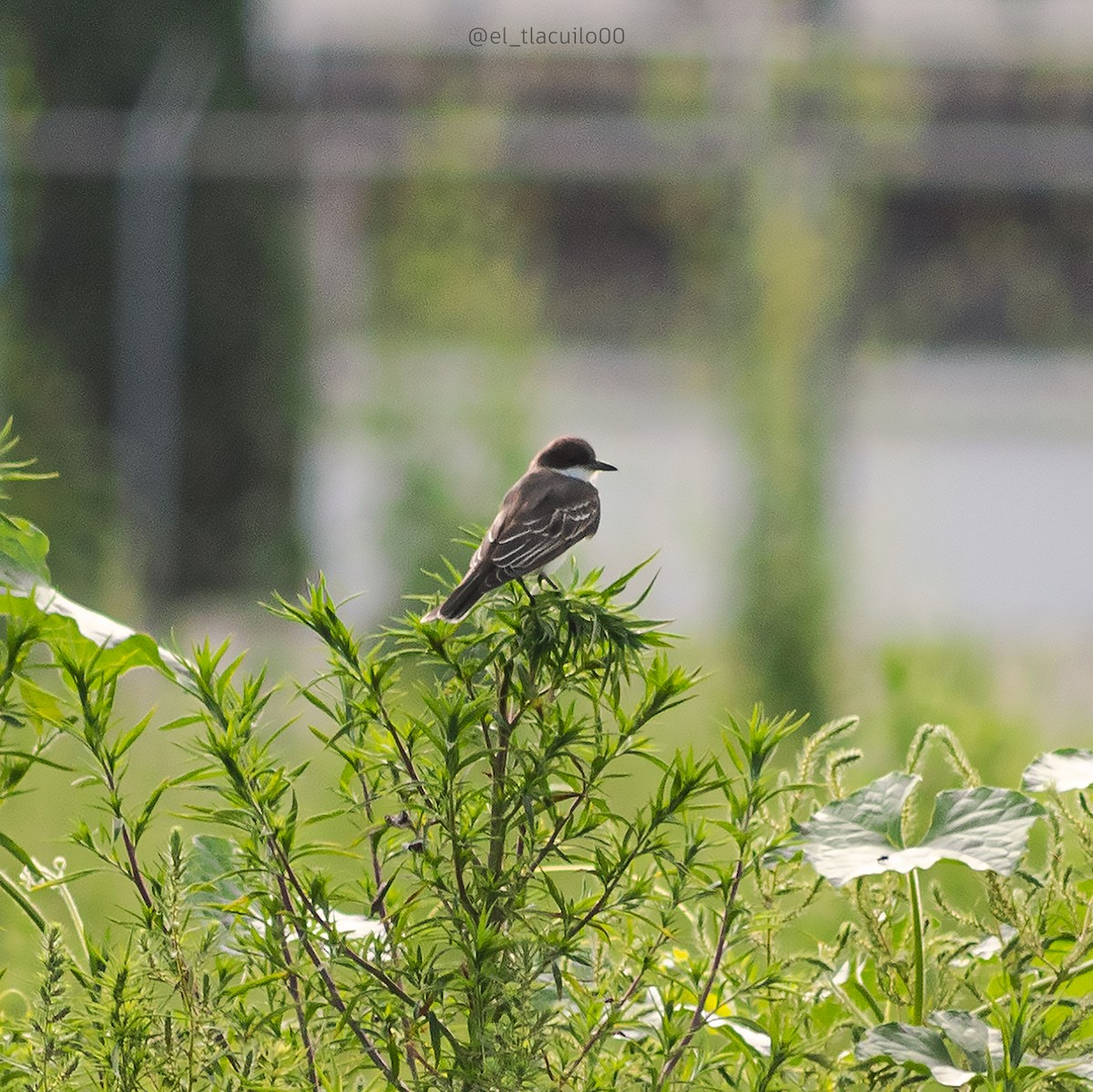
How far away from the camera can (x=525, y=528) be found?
1.49 meters

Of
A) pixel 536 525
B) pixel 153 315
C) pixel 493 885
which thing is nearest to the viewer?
pixel 493 885

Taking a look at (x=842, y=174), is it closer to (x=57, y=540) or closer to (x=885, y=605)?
(x=885, y=605)

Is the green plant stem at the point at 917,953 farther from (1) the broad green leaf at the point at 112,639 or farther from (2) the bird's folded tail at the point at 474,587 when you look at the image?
(1) the broad green leaf at the point at 112,639

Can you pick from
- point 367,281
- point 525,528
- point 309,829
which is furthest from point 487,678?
point 367,281

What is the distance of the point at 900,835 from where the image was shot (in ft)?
3.30

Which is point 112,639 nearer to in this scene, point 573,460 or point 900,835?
point 900,835

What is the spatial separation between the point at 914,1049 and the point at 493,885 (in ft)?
0.84

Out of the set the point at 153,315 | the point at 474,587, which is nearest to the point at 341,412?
the point at 153,315

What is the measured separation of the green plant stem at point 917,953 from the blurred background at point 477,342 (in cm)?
235

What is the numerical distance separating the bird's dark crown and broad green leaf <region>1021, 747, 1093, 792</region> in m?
0.87

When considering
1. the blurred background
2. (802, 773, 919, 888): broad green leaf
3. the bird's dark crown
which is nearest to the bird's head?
the bird's dark crown

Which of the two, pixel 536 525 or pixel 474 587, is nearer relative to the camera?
pixel 474 587

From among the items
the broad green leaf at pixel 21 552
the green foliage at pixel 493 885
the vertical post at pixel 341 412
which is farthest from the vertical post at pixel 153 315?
the green foliage at pixel 493 885

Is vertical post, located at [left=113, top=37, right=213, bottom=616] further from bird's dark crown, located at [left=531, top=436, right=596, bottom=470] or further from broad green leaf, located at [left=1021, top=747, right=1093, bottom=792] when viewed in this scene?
broad green leaf, located at [left=1021, top=747, right=1093, bottom=792]
